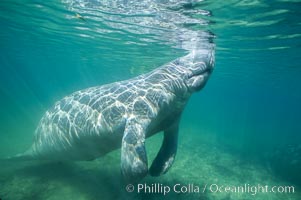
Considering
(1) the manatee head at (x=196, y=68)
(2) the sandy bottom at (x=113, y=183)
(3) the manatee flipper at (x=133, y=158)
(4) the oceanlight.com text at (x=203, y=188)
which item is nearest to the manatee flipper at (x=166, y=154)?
(4) the oceanlight.com text at (x=203, y=188)

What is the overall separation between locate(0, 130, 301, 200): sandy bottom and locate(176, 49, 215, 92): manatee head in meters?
3.91

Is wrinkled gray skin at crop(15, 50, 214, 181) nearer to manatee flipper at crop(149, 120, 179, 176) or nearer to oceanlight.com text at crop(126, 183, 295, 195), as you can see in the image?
manatee flipper at crop(149, 120, 179, 176)

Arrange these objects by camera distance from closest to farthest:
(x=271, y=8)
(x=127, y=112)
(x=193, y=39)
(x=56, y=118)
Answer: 1. (x=127, y=112)
2. (x=56, y=118)
3. (x=271, y=8)
4. (x=193, y=39)

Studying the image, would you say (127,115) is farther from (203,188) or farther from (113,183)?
(203,188)

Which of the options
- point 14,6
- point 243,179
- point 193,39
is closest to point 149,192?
point 243,179

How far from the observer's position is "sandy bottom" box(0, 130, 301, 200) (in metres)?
7.18

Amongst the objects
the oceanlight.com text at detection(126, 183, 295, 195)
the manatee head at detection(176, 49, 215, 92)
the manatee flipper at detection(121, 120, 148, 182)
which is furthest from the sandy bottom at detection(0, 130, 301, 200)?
the manatee head at detection(176, 49, 215, 92)

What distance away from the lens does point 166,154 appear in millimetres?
7371

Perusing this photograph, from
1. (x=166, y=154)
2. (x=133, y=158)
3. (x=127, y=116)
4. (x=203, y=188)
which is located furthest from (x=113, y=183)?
(x=203, y=188)

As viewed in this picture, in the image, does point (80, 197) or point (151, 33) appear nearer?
point (80, 197)

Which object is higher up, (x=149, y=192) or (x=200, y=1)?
(x=200, y=1)

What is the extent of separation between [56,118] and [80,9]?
742 centimetres

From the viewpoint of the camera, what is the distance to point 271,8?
1004cm

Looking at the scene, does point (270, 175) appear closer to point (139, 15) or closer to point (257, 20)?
point (257, 20)
